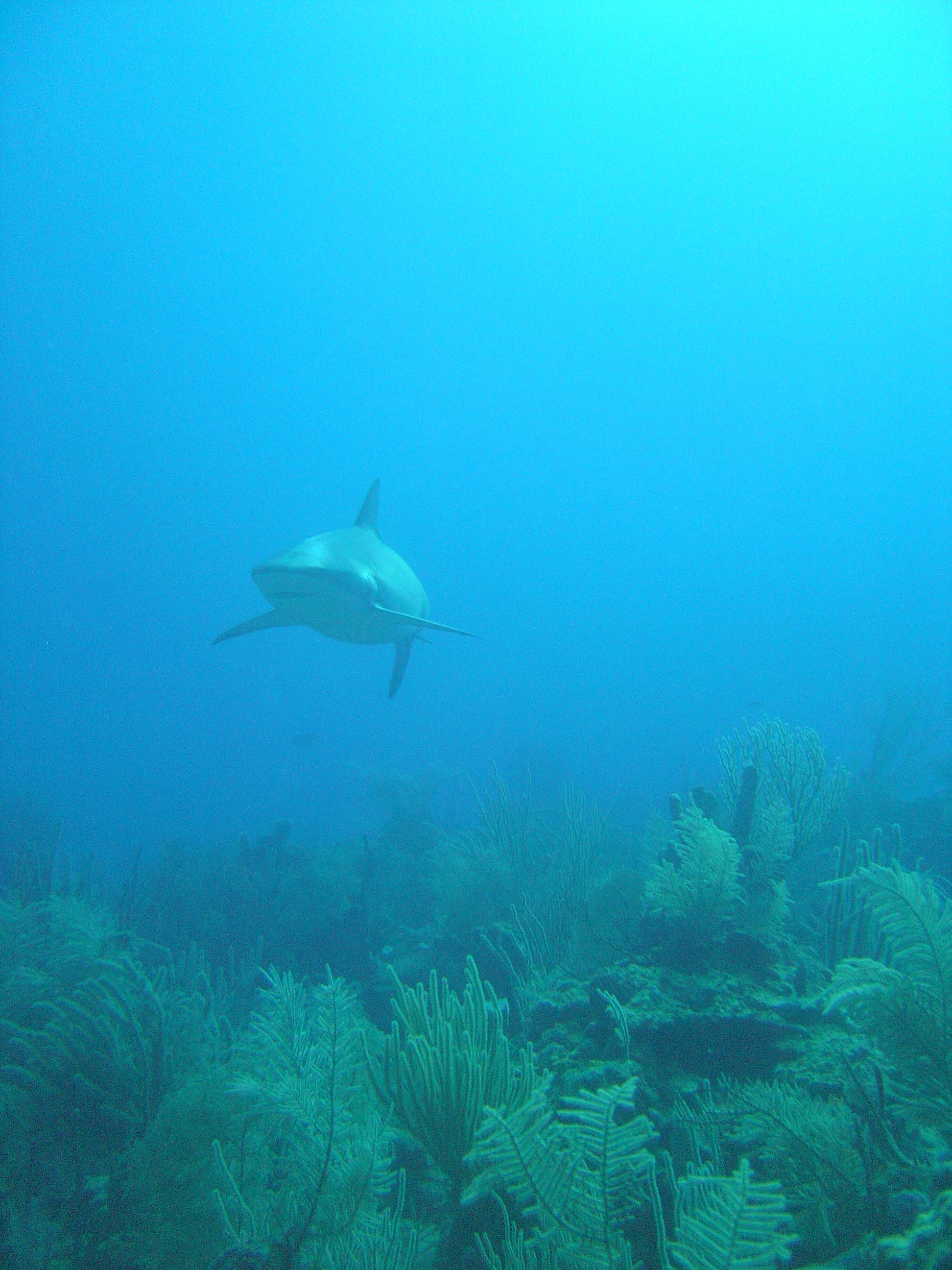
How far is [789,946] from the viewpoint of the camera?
4.15 m

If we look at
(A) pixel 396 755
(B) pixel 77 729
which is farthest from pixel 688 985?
(B) pixel 77 729

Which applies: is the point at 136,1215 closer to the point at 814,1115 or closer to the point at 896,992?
the point at 814,1115

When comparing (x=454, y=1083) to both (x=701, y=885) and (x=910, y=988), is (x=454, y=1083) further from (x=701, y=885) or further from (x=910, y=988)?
(x=701, y=885)

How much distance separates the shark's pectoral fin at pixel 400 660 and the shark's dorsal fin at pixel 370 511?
1.94 metres

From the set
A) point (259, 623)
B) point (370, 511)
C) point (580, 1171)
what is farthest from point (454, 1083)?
point (370, 511)

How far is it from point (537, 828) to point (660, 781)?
154 ft

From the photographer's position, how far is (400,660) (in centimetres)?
1045

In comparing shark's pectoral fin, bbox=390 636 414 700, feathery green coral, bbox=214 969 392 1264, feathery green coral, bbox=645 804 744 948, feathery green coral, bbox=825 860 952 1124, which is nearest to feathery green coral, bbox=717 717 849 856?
feathery green coral, bbox=645 804 744 948

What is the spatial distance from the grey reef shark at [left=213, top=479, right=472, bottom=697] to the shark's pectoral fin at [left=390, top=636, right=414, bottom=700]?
0.46 meters

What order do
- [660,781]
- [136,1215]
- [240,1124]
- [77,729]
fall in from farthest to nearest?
[77,729] → [660,781] → [240,1124] → [136,1215]

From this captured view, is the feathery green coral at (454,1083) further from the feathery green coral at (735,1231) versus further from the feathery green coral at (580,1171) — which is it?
the feathery green coral at (735,1231)

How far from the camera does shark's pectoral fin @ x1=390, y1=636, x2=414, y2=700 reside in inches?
394

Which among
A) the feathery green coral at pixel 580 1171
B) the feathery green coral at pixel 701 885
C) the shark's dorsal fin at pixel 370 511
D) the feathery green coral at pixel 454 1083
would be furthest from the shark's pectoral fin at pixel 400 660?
the feathery green coral at pixel 580 1171

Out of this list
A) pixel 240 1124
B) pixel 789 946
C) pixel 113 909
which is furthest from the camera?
pixel 113 909
